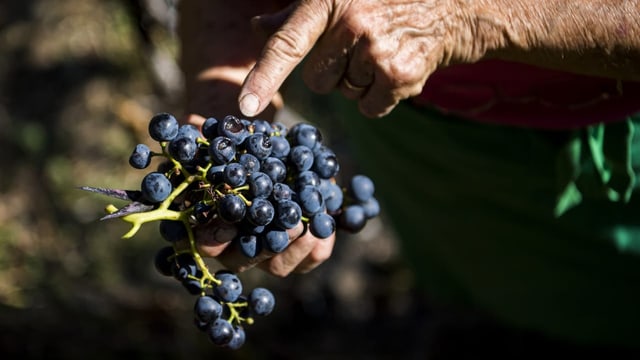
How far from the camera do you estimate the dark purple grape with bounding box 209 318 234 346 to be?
130cm

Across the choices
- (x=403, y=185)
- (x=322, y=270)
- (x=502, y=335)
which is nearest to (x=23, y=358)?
(x=322, y=270)

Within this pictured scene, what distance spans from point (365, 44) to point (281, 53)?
144 millimetres

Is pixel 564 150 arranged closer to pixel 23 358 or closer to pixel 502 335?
pixel 502 335

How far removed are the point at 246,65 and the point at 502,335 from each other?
5.35ft

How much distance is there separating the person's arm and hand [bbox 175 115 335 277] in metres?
0.22

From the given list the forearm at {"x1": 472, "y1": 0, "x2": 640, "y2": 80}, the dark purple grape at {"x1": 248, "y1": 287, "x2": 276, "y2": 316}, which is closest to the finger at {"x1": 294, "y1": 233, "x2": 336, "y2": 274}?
the dark purple grape at {"x1": 248, "y1": 287, "x2": 276, "y2": 316}

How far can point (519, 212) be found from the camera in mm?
2215

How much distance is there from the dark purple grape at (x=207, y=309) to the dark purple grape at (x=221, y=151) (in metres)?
0.27

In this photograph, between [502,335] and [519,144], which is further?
[502,335]

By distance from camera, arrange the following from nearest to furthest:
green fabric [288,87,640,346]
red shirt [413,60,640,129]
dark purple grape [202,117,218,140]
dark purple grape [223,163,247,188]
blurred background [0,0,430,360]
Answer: dark purple grape [223,163,247,188] → dark purple grape [202,117,218,140] → red shirt [413,60,640,129] → green fabric [288,87,640,346] → blurred background [0,0,430,360]

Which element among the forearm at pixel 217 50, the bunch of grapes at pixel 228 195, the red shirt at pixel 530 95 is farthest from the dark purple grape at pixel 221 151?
the red shirt at pixel 530 95

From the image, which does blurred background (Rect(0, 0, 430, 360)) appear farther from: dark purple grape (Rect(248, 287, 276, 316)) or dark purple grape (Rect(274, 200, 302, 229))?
dark purple grape (Rect(274, 200, 302, 229))

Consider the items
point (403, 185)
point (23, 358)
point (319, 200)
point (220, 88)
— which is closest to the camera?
point (319, 200)

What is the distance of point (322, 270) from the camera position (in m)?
3.32
